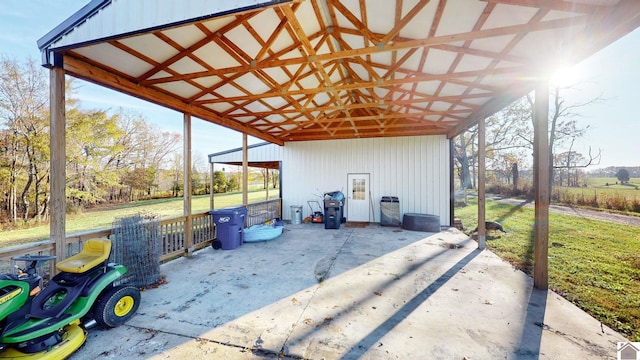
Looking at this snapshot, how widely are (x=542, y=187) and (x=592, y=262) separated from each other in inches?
101

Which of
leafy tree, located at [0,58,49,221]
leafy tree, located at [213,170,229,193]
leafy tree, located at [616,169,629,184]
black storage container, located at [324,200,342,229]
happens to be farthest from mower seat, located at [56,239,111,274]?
leafy tree, located at [213,170,229,193]

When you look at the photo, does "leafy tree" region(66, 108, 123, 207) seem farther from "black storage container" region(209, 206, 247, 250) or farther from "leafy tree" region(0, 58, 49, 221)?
"black storage container" region(209, 206, 247, 250)

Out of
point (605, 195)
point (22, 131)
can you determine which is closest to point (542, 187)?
point (605, 195)

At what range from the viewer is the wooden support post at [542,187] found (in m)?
3.10

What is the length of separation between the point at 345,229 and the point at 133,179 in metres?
17.8

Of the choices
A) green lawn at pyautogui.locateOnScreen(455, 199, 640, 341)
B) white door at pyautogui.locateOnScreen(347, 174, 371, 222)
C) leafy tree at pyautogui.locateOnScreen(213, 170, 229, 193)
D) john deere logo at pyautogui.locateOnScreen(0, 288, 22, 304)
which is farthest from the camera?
leafy tree at pyautogui.locateOnScreen(213, 170, 229, 193)

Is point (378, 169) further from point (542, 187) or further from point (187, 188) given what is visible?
point (187, 188)

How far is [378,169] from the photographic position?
7715mm

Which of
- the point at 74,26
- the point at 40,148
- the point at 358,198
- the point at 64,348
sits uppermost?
the point at 74,26

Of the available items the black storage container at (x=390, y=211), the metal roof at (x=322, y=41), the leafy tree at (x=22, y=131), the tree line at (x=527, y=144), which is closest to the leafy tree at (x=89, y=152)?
the leafy tree at (x=22, y=131)

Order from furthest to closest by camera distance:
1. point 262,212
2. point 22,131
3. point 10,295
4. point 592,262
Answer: point 22,131 → point 262,212 → point 592,262 → point 10,295

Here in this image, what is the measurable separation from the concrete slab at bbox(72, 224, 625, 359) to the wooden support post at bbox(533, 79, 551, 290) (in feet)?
0.88

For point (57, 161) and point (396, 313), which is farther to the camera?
point (57, 161)

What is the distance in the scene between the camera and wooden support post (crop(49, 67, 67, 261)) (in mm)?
2682
